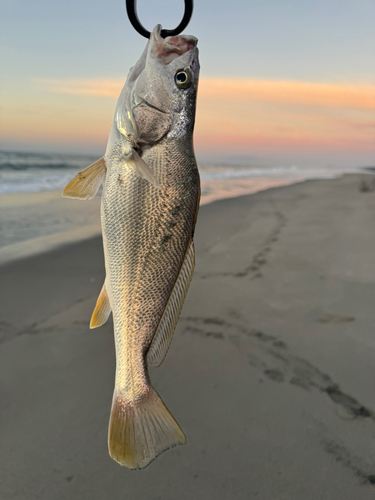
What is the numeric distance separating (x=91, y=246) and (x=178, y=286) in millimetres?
4890

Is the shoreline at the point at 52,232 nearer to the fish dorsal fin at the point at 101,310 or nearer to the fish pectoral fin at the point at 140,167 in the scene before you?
the fish dorsal fin at the point at 101,310

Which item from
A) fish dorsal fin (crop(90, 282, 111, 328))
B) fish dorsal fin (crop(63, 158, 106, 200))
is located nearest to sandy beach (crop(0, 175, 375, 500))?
fish dorsal fin (crop(90, 282, 111, 328))

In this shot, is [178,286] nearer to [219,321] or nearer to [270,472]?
[270,472]

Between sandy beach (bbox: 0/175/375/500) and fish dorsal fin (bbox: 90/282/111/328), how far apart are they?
1.10 m

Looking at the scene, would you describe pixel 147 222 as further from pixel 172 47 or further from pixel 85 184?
pixel 172 47

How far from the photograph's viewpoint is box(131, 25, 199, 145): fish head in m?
1.54

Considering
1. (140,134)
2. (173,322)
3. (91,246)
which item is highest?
(140,134)

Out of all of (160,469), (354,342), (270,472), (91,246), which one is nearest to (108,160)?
(160,469)

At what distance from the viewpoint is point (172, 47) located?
60.7 inches

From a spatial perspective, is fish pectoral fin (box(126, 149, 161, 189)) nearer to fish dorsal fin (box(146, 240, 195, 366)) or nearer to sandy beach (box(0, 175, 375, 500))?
fish dorsal fin (box(146, 240, 195, 366))

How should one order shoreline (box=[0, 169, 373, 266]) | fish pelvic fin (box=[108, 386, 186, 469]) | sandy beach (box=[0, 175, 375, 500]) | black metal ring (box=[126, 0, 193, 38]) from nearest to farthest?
black metal ring (box=[126, 0, 193, 38]) → fish pelvic fin (box=[108, 386, 186, 469]) → sandy beach (box=[0, 175, 375, 500]) → shoreline (box=[0, 169, 373, 266])

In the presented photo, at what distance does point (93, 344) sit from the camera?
327cm

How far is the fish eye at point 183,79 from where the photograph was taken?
154 cm

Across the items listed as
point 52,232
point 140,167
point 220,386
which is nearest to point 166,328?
point 140,167
